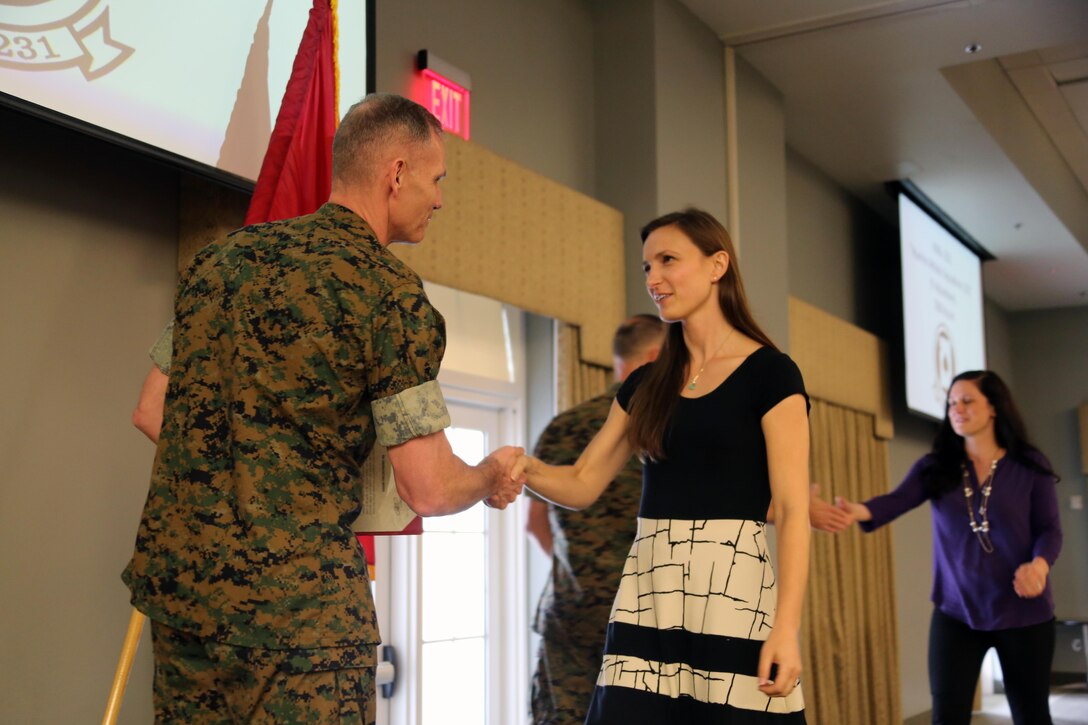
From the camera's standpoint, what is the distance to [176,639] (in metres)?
1.60

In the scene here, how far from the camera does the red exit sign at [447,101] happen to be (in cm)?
420

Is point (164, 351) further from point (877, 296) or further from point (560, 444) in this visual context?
point (877, 296)

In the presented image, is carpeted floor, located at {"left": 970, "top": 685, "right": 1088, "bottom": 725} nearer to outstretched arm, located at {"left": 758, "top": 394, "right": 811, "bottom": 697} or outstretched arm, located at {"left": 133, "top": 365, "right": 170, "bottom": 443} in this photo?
outstretched arm, located at {"left": 758, "top": 394, "right": 811, "bottom": 697}

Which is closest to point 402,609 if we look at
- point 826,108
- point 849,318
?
point 826,108

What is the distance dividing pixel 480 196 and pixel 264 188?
1584mm

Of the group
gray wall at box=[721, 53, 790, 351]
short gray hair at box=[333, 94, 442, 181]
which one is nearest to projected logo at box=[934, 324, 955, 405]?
gray wall at box=[721, 53, 790, 351]

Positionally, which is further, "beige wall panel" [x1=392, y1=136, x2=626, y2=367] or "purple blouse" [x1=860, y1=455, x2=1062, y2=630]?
"beige wall panel" [x1=392, y1=136, x2=626, y2=367]

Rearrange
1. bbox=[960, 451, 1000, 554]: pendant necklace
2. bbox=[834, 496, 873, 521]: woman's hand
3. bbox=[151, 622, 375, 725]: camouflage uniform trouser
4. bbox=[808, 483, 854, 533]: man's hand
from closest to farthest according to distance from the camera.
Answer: bbox=[151, 622, 375, 725]: camouflage uniform trouser → bbox=[808, 483, 854, 533]: man's hand → bbox=[834, 496, 873, 521]: woman's hand → bbox=[960, 451, 1000, 554]: pendant necklace

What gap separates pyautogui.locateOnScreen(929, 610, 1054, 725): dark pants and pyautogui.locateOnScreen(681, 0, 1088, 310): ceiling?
3190 mm

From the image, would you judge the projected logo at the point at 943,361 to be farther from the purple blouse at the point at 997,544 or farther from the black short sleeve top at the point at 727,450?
the black short sleeve top at the point at 727,450

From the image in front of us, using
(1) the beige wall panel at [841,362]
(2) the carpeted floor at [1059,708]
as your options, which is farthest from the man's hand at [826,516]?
(2) the carpeted floor at [1059,708]

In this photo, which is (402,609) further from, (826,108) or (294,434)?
(826,108)

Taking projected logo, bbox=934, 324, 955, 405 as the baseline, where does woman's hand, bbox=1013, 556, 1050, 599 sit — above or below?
below

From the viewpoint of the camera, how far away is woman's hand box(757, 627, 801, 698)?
Result: 1.75 metres
